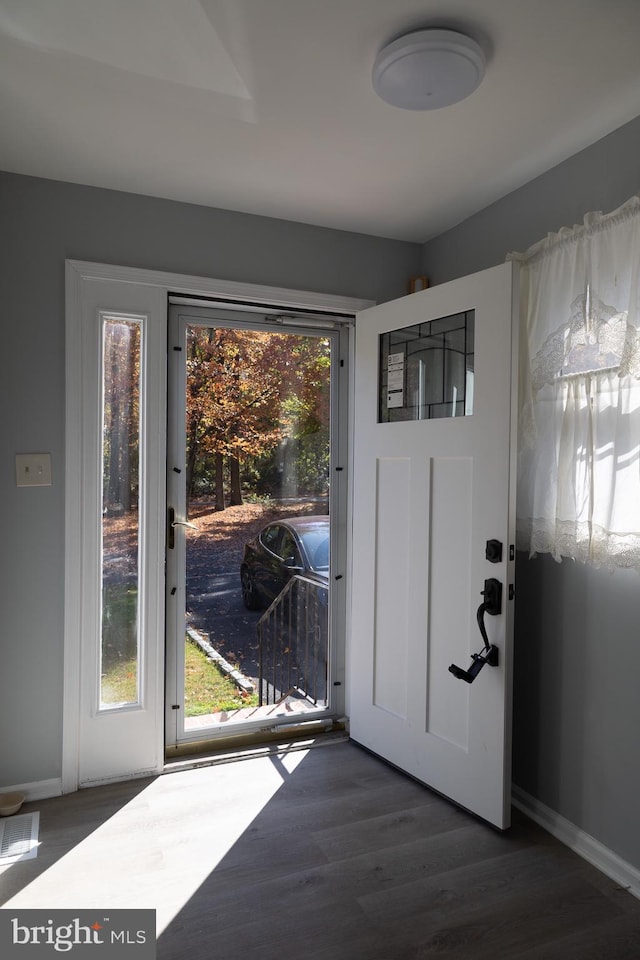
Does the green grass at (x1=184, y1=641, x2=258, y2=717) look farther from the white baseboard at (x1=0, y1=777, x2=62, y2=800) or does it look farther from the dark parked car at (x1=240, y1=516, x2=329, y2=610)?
the white baseboard at (x1=0, y1=777, x2=62, y2=800)

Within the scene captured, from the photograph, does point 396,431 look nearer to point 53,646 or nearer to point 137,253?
point 137,253

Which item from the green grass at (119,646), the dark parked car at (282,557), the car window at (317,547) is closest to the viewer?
the green grass at (119,646)

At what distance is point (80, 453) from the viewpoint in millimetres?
2598

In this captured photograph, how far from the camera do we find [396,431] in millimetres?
2816

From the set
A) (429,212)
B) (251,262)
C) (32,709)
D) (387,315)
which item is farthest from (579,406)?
(32,709)

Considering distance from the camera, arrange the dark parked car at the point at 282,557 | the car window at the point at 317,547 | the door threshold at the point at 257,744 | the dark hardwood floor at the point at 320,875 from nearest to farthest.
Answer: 1. the dark hardwood floor at the point at 320,875
2. the door threshold at the point at 257,744
3. the dark parked car at the point at 282,557
4. the car window at the point at 317,547

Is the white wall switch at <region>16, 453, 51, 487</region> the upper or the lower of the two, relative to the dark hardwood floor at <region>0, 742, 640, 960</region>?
upper

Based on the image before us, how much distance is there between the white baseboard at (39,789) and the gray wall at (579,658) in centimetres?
189

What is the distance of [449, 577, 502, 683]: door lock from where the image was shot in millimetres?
2270

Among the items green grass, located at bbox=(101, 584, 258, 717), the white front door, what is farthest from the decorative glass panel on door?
green grass, located at bbox=(101, 584, 258, 717)

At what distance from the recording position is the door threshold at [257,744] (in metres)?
2.88

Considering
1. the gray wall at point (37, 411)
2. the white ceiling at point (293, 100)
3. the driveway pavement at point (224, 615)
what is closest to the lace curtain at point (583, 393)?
the white ceiling at point (293, 100)

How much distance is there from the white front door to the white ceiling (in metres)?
0.48

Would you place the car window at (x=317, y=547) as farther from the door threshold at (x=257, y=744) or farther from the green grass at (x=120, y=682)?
the green grass at (x=120, y=682)
